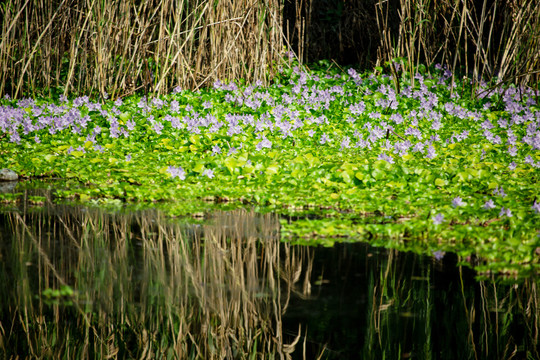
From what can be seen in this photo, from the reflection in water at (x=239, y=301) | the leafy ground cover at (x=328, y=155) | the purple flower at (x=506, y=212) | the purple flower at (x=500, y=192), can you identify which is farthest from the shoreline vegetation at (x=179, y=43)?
the reflection in water at (x=239, y=301)

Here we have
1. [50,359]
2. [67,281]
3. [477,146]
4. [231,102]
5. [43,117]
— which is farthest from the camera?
[231,102]

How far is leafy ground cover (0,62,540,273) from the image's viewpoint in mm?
3707

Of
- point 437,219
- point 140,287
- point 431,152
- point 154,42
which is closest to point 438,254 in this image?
point 437,219

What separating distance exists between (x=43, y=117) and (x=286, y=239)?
4199 millimetres

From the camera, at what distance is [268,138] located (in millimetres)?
6410

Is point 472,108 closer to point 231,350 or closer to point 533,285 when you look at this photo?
point 533,285

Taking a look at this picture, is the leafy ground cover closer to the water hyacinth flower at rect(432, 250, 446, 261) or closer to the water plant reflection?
the water hyacinth flower at rect(432, 250, 446, 261)

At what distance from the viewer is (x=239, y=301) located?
2752 mm

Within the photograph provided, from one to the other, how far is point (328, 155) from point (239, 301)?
3.27 m

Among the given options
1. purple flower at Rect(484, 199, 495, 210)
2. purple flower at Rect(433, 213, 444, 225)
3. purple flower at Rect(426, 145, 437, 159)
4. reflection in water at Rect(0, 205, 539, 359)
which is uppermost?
purple flower at Rect(426, 145, 437, 159)

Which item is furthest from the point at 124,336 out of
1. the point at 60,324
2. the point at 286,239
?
the point at 286,239

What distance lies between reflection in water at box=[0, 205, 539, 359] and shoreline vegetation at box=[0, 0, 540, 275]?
1.20ft

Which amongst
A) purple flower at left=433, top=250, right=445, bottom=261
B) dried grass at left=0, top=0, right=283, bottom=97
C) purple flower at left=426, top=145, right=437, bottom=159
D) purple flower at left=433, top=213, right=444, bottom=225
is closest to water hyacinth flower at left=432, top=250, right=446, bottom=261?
purple flower at left=433, top=250, right=445, bottom=261

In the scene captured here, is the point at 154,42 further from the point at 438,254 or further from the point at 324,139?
the point at 438,254
